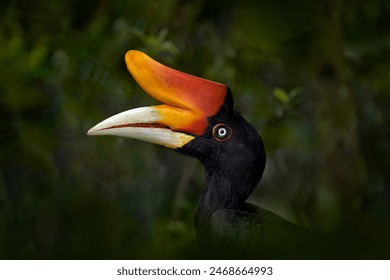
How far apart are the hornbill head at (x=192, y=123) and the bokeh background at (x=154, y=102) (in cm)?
67

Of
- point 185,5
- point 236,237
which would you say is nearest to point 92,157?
point 185,5

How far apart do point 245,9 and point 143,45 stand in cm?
45

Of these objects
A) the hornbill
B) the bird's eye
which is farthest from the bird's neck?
the bird's eye

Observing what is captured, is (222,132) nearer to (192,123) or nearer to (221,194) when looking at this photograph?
(192,123)

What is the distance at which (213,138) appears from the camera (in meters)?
2.31

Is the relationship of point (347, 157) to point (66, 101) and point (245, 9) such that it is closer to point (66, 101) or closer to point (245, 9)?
point (245, 9)

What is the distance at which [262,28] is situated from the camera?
10.3ft

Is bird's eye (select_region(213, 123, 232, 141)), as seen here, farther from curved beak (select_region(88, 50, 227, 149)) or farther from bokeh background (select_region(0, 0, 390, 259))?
bokeh background (select_region(0, 0, 390, 259))

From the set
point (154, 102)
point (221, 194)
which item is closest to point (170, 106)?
point (221, 194)

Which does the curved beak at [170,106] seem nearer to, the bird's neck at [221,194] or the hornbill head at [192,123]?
the hornbill head at [192,123]

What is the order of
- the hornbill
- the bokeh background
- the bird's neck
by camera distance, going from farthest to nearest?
the bokeh background, the bird's neck, the hornbill

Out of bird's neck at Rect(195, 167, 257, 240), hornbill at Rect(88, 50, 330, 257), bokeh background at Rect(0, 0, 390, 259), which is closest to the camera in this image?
hornbill at Rect(88, 50, 330, 257)

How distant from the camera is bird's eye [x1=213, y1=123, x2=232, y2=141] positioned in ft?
7.57

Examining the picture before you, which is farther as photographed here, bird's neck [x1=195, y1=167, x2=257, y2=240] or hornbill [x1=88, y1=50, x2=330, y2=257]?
bird's neck [x1=195, y1=167, x2=257, y2=240]
